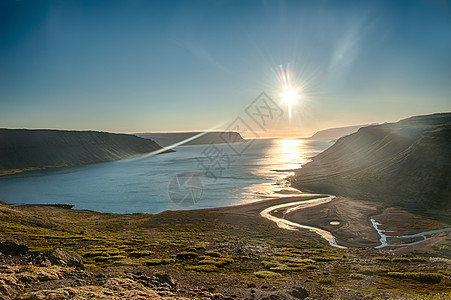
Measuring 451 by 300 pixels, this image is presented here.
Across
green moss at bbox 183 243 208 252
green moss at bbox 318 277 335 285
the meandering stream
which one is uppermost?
green moss at bbox 318 277 335 285

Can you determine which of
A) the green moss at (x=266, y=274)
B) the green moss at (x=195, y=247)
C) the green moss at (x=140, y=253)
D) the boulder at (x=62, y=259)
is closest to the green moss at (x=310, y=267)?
the green moss at (x=266, y=274)

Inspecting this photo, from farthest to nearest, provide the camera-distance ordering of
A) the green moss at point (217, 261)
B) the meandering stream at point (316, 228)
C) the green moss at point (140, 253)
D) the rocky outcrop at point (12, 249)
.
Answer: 1. the meandering stream at point (316, 228)
2. the green moss at point (140, 253)
3. the green moss at point (217, 261)
4. the rocky outcrop at point (12, 249)

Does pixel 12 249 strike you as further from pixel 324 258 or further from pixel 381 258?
pixel 381 258

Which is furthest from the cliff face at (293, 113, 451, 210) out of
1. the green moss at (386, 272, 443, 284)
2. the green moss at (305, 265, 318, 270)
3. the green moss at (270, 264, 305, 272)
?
the green moss at (270, 264, 305, 272)

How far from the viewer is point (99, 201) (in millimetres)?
75688

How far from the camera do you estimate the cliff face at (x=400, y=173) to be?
2459 inches

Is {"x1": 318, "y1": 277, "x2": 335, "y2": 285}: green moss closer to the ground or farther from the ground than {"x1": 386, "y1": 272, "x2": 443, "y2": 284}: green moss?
farther from the ground

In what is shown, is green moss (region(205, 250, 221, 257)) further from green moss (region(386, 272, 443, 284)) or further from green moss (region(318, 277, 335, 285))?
green moss (region(386, 272, 443, 284))

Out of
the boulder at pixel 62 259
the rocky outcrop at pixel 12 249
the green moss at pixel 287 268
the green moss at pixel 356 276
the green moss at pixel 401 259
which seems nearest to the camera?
the boulder at pixel 62 259

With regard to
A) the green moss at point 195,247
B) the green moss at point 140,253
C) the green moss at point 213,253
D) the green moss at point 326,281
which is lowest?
the green moss at point 195,247

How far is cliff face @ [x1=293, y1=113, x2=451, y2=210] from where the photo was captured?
62469 millimetres

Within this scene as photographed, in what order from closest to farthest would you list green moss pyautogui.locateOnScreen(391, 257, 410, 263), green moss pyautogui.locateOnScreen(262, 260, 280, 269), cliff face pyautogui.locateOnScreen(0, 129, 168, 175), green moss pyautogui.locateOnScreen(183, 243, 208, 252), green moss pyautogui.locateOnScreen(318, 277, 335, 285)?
green moss pyautogui.locateOnScreen(318, 277, 335, 285) → green moss pyautogui.locateOnScreen(262, 260, 280, 269) → green moss pyautogui.locateOnScreen(391, 257, 410, 263) → green moss pyautogui.locateOnScreen(183, 243, 208, 252) → cliff face pyautogui.locateOnScreen(0, 129, 168, 175)

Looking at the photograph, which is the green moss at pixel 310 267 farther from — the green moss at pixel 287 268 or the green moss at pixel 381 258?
the green moss at pixel 381 258

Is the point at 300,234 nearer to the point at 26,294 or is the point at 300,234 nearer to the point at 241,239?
the point at 241,239
